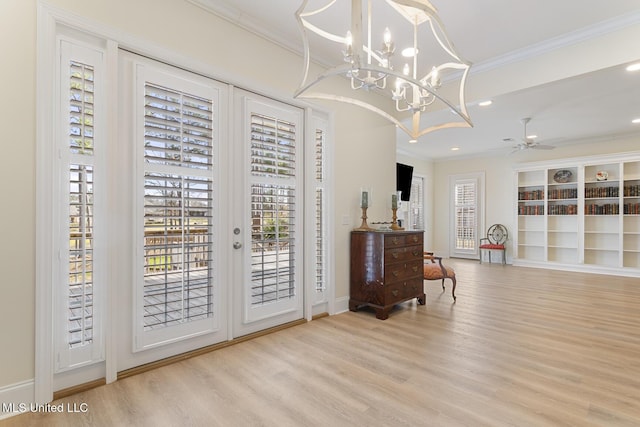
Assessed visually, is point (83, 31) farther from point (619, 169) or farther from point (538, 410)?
point (619, 169)

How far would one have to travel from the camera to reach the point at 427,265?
15.5 feet

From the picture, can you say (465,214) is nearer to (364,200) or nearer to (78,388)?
(364,200)

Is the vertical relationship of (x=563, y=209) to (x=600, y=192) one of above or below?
below

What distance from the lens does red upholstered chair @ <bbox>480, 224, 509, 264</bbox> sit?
781cm

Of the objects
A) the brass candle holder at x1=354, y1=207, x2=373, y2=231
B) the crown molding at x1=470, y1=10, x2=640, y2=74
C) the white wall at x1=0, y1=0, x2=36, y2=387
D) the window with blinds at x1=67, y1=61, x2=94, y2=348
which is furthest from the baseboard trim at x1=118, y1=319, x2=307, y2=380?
the crown molding at x1=470, y1=10, x2=640, y2=74

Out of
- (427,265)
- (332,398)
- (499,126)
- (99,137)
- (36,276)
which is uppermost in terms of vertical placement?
(499,126)

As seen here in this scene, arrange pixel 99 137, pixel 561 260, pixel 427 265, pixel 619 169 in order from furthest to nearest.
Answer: pixel 561 260 < pixel 619 169 < pixel 427 265 < pixel 99 137

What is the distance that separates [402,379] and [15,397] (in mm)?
2368

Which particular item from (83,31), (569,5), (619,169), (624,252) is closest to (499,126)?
(619,169)

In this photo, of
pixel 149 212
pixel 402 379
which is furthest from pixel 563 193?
pixel 149 212

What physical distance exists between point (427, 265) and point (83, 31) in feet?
15.0

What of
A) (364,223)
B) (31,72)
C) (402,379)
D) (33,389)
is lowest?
(402,379)

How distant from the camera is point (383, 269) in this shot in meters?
3.55

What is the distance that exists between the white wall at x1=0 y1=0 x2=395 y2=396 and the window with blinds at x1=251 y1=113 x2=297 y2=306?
1.35 feet
